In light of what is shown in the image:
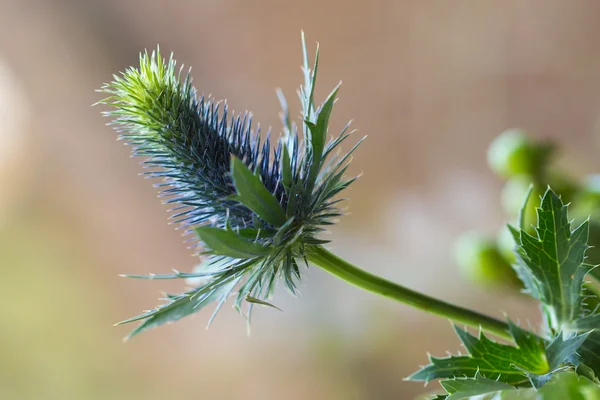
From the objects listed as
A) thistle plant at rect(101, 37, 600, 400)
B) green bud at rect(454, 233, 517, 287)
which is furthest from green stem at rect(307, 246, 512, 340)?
green bud at rect(454, 233, 517, 287)

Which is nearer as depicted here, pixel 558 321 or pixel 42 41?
pixel 558 321

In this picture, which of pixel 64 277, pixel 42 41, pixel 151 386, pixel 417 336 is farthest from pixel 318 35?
pixel 151 386

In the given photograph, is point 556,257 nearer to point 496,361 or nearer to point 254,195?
point 496,361

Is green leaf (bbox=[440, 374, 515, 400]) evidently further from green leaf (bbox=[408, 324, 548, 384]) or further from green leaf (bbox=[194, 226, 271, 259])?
green leaf (bbox=[194, 226, 271, 259])

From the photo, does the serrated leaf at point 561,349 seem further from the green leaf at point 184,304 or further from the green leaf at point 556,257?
the green leaf at point 184,304

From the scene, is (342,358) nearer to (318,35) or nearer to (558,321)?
(318,35)

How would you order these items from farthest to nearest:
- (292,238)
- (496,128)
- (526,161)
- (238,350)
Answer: (238,350)
(496,128)
(526,161)
(292,238)

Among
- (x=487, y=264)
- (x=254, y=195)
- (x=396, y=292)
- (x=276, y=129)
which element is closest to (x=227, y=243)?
(x=254, y=195)
